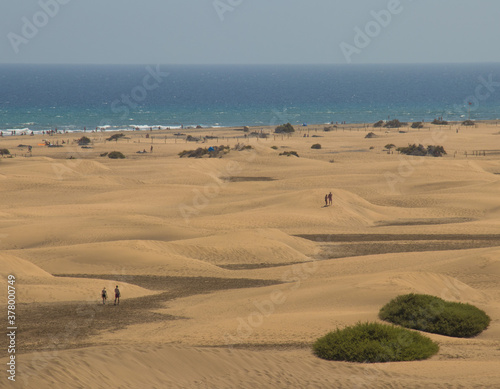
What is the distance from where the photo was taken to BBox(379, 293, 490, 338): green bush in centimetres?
1956

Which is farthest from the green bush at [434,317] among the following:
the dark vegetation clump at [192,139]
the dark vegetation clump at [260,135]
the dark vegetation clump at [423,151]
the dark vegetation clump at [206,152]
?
the dark vegetation clump at [260,135]

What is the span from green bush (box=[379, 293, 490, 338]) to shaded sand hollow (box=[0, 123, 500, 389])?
50 centimetres

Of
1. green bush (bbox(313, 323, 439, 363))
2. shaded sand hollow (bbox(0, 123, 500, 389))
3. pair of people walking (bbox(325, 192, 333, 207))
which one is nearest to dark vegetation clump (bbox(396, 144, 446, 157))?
shaded sand hollow (bbox(0, 123, 500, 389))

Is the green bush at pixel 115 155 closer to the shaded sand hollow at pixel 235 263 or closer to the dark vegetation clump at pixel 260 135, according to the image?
the shaded sand hollow at pixel 235 263

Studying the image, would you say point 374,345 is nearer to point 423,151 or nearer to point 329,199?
point 329,199

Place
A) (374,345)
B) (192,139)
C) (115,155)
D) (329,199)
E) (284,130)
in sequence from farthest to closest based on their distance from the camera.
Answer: (284,130) < (192,139) < (115,155) < (329,199) < (374,345)

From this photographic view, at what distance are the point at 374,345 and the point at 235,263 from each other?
53.9 ft

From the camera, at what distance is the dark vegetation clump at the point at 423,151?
7100cm

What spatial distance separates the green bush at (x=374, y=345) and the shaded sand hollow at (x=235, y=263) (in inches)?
21.5

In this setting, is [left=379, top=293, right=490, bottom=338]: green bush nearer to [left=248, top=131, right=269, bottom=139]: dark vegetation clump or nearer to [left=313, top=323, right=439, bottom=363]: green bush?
[left=313, top=323, right=439, bottom=363]: green bush

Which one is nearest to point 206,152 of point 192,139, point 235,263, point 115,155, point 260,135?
point 115,155

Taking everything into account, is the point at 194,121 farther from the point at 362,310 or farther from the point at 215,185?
the point at 362,310

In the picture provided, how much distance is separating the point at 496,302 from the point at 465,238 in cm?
1362

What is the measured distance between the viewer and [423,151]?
7169 cm
